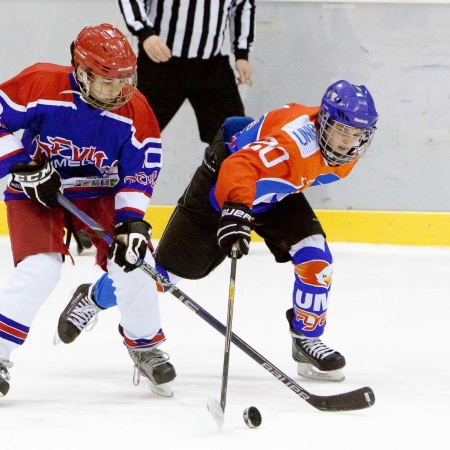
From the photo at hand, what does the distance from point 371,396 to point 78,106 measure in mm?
998

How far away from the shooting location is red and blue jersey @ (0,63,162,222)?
97.7 inches

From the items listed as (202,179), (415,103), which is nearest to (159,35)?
(415,103)

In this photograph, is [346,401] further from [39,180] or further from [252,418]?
[39,180]

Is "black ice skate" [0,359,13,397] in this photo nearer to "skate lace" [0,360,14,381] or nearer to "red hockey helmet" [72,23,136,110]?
"skate lace" [0,360,14,381]

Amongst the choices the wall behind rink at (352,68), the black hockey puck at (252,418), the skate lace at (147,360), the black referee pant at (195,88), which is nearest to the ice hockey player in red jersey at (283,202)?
the skate lace at (147,360)

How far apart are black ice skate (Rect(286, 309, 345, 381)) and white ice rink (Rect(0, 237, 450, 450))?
0.13ft

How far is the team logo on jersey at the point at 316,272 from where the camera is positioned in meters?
2.73

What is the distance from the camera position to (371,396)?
7.79ft

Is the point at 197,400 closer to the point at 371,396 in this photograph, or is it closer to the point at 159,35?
the point at 371,396

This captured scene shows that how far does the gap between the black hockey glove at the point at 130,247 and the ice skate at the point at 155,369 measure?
262mm

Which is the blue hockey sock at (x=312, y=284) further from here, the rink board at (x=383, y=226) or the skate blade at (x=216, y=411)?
the rink board at (x=383, y=226)

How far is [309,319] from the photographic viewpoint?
2785mm

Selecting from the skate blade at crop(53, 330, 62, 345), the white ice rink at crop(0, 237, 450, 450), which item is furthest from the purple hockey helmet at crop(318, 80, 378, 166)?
the skate blade at crop(53, 330, 62, 345)

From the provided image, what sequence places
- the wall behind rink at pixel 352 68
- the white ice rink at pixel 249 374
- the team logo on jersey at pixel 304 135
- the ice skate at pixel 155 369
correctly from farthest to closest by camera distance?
1. the wall behind rink at pixel 352 68
2. the team logo on jersey at pixel 304 135
3. the ice skate at pixel 155 369
4. the white ice rink at pixel 249 374
